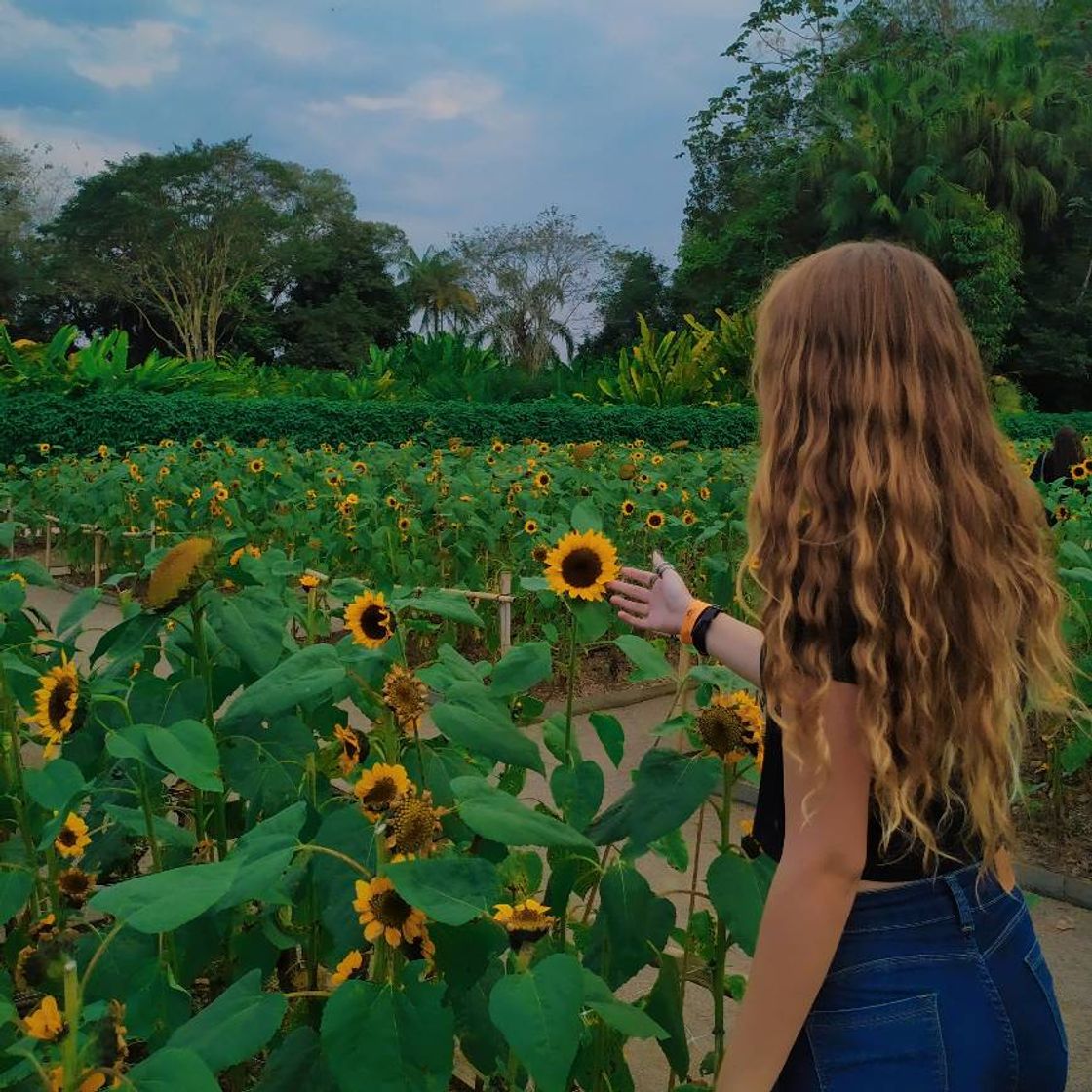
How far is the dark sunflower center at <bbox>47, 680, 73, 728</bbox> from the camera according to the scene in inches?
56.6

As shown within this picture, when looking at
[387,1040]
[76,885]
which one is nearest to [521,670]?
[387,1040]

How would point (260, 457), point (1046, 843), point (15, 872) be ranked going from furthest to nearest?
point (260, 457)
point (1046, 843)
point (15, 872)

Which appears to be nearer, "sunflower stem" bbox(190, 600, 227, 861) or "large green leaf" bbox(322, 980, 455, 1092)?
"large green leaf" bbox(322, 980, 455, 1092)

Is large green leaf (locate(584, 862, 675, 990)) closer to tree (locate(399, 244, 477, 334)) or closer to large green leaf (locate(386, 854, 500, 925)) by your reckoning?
large green leaf (locate(386, 854, 500, 925))

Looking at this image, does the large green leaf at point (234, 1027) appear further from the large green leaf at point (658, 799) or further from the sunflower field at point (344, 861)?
the large green leaf at point (658, 799)

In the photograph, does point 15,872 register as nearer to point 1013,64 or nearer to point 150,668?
point 150,668

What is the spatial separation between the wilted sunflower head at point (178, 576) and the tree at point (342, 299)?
1522 inches

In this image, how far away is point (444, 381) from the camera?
66.6 feet

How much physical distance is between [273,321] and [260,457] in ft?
114

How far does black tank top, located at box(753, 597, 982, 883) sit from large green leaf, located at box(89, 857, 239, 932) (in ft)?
1.64

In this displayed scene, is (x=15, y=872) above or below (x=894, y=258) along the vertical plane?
below

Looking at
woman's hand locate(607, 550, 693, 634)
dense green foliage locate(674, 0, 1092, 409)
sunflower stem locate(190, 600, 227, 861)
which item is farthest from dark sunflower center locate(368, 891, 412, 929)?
dense green foliage locate(674, 0, 1092, 409)

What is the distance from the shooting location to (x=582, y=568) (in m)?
1.54

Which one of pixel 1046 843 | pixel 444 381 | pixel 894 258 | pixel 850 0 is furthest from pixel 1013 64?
pixel 894 258
